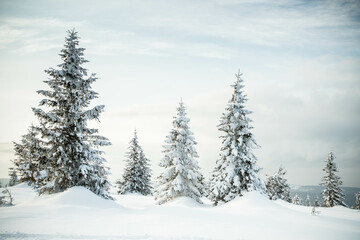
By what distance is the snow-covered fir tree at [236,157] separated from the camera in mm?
20250

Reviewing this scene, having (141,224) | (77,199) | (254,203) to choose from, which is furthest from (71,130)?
(254,203)

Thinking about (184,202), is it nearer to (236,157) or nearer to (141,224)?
(236,157)

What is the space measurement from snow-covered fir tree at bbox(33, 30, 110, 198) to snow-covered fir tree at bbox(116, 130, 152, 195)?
21.8 meters

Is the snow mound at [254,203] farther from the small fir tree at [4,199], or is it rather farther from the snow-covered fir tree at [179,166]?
the small fir tree at [4,199]

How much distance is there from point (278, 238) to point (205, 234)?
2.93 meters

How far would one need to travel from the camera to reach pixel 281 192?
45688 mm

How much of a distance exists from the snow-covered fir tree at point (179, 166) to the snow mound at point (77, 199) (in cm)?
911

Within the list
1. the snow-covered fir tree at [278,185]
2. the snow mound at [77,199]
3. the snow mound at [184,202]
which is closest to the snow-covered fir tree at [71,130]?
the snow mound at [77,199]

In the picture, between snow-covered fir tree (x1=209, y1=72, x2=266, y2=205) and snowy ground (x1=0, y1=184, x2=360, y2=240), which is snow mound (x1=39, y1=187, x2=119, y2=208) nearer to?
snowy ground (x1=0, y1=184, x2=360, y2=240)

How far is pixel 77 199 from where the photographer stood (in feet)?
42.7

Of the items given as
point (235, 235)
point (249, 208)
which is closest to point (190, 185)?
point (249, 208)

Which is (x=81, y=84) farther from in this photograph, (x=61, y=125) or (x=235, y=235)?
(x=235, y=235)

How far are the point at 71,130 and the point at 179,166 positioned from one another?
10.6m

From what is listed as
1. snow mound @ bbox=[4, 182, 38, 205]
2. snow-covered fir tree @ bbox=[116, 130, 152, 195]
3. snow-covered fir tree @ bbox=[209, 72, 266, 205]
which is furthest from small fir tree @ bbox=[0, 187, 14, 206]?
snow-covered fir tree @ bbox=[116, 130, 152, 195]
